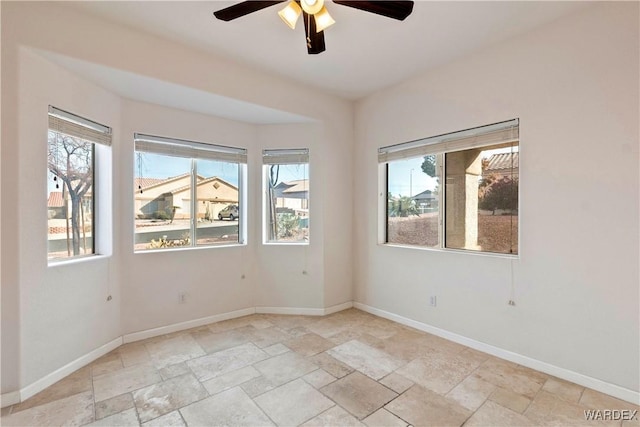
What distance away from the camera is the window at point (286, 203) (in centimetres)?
391

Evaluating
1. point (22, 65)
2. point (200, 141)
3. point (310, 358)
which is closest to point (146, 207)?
point (200, 141)

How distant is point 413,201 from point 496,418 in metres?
2.18

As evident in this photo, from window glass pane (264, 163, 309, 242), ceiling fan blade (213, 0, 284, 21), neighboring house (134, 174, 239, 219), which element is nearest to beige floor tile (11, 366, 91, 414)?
neighboring house (134, 174, 239, 219)

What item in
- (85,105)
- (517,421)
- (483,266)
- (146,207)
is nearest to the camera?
(517,421)

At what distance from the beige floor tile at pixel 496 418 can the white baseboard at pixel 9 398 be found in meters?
3.01

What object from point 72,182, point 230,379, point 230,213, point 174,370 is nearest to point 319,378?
point 230,379

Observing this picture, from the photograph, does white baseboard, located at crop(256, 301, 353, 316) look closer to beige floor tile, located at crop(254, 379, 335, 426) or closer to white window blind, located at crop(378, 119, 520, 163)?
beige floor tile, located at crop(254, 379, 335, 426)

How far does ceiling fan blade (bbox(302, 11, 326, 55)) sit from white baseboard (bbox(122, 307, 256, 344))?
120 inches

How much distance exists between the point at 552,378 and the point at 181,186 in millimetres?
3951

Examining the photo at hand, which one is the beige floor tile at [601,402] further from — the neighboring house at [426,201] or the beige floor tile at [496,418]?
the neighboring house at [426,201]

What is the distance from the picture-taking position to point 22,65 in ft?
6.93

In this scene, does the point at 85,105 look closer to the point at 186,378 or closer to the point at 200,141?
the point at 200,141

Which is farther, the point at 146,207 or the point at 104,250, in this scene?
the point at 146,207

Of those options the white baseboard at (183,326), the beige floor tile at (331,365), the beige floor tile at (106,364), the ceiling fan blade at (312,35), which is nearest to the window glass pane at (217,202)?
the white baseboard at (183,326)
